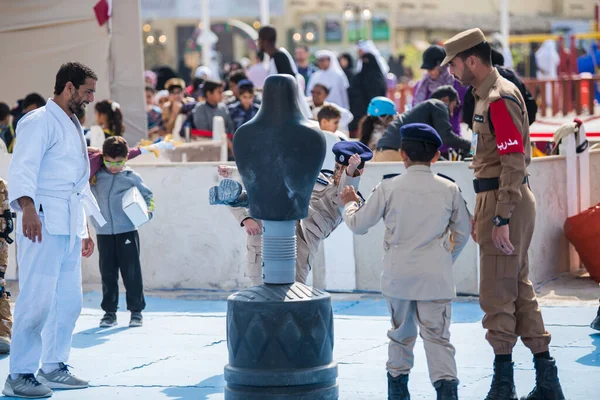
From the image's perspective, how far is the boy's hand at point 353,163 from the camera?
646cm

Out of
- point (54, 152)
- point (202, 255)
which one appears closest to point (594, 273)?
point (202, 255)

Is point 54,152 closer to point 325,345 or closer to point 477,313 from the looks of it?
point 325,345

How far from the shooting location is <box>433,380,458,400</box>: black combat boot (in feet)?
19.2

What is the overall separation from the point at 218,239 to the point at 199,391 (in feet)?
11.8

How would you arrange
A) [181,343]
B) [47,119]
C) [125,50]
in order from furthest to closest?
1. [125,50]
2. [181,343]
3. [47,119]

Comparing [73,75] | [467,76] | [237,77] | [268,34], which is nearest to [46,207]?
[73,75]

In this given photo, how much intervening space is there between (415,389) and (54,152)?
2.52 meters

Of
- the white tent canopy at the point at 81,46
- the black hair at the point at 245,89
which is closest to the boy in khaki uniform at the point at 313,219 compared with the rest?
the black hair at the point at 245,89

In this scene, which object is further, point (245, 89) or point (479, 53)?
point (245, 89)

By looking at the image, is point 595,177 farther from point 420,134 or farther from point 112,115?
point 420,134

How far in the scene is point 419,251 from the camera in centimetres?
581

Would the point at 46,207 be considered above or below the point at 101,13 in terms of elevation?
below

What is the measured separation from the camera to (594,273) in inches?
400

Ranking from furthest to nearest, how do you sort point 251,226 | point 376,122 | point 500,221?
point 376,122 < point 251,226 < point 500,221
